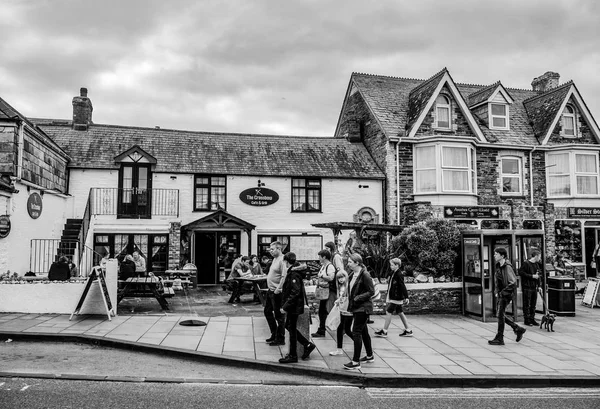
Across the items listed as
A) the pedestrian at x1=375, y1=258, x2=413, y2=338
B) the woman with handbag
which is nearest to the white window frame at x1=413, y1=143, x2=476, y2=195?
the pedestrian at x1=375, y1=258, x2=413, y2=338

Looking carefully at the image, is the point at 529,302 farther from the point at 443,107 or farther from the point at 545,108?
the point at 545,108

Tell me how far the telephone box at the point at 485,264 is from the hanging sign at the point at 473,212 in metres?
7.22

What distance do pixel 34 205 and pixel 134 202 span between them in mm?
4989

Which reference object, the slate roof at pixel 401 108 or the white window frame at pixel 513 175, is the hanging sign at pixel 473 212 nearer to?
the white window frame at pixel 513 175

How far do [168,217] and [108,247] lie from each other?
2569 millimetres

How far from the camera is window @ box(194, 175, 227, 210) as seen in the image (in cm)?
2023

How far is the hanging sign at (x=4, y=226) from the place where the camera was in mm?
12250

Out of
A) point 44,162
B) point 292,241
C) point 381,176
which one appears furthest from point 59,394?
point 381,176

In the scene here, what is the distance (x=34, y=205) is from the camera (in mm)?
14703

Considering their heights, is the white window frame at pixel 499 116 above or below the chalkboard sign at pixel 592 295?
above

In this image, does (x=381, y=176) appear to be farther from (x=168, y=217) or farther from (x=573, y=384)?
(x=573, y=384)

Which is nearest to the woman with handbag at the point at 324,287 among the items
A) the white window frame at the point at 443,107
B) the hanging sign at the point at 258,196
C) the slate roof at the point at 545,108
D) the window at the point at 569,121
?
the hanging sign at the point at 258,196

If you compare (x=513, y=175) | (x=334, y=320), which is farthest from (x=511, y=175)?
(x=334, y=320)

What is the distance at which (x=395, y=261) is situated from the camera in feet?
34.4
